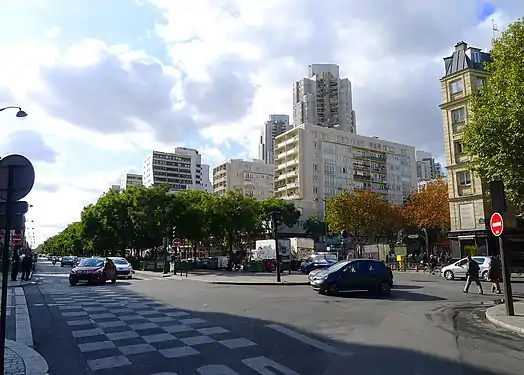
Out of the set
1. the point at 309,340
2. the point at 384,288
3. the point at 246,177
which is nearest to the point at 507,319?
the point at 309,340

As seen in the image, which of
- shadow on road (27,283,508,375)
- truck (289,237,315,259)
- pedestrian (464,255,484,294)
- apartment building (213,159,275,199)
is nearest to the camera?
shadow on road (27,283,508,375)

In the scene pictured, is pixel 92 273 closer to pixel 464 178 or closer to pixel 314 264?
pixel 314 264

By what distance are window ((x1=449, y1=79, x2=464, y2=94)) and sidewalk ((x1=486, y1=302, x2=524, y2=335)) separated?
36992 millimetres

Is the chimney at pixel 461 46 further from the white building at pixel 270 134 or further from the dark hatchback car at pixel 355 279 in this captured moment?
the white building at pixel 270 134

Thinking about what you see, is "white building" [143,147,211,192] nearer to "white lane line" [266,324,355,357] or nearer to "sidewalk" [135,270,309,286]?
"sidewalk" [135,270,309,286]

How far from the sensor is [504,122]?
16172 mm

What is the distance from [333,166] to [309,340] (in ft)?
347

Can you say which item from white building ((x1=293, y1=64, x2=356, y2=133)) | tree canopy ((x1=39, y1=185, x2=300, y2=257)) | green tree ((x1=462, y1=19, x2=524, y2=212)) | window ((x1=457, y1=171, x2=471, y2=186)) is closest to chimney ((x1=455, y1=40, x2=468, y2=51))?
window ((x1=457, y1=171, x2=471, y2=186))

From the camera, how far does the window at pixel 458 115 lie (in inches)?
1833

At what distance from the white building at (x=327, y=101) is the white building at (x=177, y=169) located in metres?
51.6

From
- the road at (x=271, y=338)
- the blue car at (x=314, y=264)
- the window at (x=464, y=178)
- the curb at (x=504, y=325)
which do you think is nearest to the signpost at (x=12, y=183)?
the road at (x=271, y=338)

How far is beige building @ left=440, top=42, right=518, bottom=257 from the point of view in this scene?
44188 millimetres

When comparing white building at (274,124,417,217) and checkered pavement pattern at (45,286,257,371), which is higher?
white building at (274,124,417,217)

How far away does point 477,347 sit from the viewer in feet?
30.4
